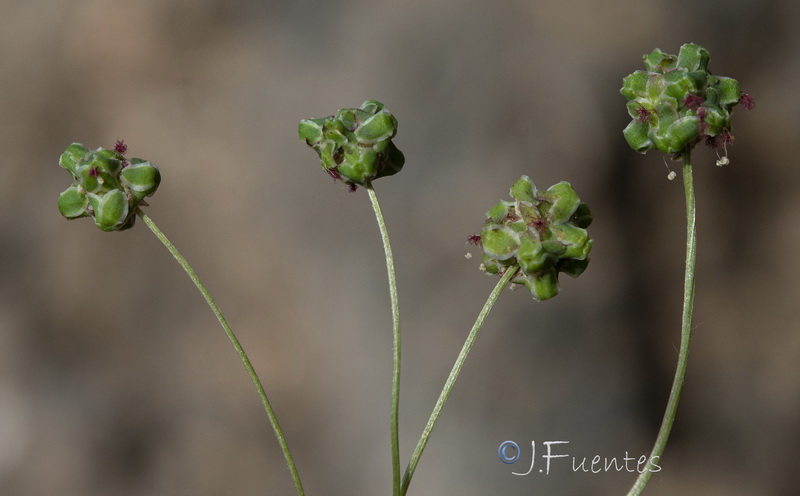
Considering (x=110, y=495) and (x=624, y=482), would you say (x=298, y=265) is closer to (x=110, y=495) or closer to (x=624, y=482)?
(x=110, y=495)

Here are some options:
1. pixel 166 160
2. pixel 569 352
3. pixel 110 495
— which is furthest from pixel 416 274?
pixel 110 495

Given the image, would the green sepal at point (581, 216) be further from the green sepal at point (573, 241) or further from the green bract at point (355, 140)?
the green bract at point (355, 140)

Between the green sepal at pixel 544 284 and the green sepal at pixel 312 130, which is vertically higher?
the green sepal at pixel 544 284

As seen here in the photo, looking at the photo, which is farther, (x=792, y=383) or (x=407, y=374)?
(x=792, y=383)
